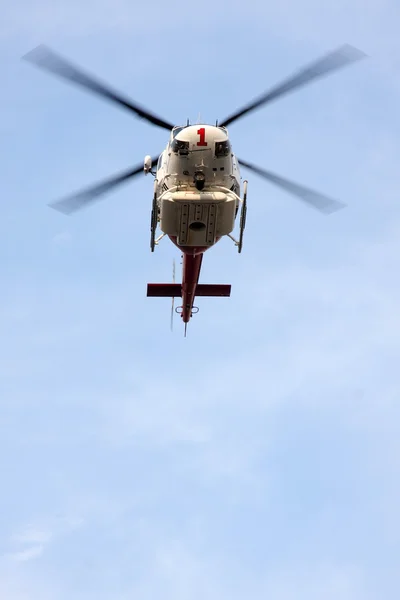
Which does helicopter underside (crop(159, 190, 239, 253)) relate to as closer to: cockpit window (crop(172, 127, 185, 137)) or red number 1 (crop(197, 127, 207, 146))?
red number 1 (crop(197, 127, 207, 146))

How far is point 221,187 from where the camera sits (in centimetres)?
2394

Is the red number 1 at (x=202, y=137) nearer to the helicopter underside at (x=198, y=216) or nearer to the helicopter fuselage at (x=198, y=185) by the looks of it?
the helicopter fuselage at (x=198, y=185)

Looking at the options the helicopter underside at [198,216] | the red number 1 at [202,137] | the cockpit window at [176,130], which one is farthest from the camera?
the cockpit window at [176,130]

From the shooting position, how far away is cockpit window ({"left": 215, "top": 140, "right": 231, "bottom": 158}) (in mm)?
23438

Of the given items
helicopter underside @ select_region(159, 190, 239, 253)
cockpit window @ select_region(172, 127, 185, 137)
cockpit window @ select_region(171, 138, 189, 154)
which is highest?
cockpit window @ select_region(172, 127, 185, 137)

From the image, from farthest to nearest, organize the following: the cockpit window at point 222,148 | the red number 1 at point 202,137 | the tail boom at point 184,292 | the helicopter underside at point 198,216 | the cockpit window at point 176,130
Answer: the tail boom at point 184,292 → the cockpit window at point 176,130 → the helicopter underside at point 198,216 → the cockpit window at point 222,148 → the red number 1 at point 202,137

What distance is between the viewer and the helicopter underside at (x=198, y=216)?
77.3 feet

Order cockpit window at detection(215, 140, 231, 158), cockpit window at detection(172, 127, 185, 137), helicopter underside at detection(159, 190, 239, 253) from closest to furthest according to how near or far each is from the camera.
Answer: cockpit window at detection(215, 140, 231, 158) < helicopter underside at detection(159, 190, 239, 253) < cockpit window at detection(172, 127, 185, 137)

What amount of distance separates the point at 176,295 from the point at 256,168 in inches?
222

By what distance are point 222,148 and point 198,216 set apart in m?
1.96

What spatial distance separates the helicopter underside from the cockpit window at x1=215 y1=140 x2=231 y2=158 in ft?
3.36

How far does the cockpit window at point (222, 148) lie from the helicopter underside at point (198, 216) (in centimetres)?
102

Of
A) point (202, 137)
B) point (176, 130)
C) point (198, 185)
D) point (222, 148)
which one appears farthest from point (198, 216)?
point (176, 130)

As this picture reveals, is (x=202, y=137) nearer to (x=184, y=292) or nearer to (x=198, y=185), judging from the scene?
(x=198, y=185)
